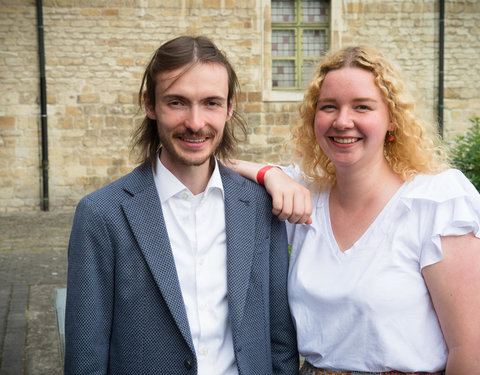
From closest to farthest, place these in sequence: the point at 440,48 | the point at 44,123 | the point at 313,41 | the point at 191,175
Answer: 1. the point at 191,175
2. the point at 44,123
3. the point at 440,48
4. the point at 313,41

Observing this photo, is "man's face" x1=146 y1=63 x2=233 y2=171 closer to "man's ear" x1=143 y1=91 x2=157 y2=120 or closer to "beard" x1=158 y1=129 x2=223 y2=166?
"beard" x1=158 y1=129 x2=223 y2=166

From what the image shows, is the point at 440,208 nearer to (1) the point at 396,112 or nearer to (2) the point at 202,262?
(1) the point at 396,112

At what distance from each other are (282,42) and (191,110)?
11.2 m

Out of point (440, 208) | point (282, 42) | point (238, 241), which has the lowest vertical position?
point (238, 241)

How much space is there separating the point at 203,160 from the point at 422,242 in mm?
756

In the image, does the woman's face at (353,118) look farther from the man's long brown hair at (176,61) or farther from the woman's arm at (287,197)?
the man's long brown hair at (176,61)

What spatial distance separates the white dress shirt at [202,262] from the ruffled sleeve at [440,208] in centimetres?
65

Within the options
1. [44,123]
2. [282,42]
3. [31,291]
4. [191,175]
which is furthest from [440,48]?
[191,175]

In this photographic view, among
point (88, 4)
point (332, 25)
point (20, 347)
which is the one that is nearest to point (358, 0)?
point (332, 25)

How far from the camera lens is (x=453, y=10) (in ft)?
41.2

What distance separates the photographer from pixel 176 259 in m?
1.97

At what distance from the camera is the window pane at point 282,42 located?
41.7ft

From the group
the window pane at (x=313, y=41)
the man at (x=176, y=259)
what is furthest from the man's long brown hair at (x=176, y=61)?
the window pane at (x=313, y=41)

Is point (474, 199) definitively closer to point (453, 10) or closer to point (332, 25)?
point (332, 25)
